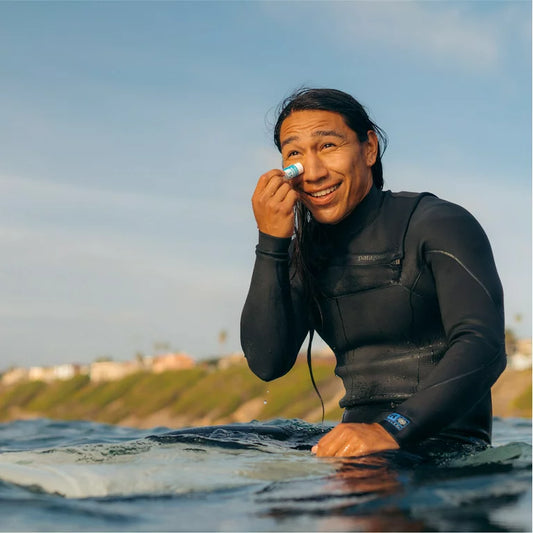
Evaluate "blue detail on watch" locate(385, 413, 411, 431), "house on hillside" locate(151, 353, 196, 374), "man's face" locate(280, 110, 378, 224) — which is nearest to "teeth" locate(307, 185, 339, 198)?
"man's face" locate(280, 110, 378, 224)

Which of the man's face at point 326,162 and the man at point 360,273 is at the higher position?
the man's face at point 326,162

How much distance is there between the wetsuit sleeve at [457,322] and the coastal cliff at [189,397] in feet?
222

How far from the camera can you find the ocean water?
3.03 m

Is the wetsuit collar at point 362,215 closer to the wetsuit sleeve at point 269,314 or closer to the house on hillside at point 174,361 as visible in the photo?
the wetsuit sleeve at point 269,314

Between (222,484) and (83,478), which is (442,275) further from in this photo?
(83,478)

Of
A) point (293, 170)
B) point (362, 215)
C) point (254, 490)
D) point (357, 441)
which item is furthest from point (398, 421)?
point (293, 170)

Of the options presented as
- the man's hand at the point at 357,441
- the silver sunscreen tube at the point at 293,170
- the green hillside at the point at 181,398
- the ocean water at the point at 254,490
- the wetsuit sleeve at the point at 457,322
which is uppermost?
the silver sunscreen tube at the point at 293,170

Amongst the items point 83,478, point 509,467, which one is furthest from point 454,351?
point 83,478

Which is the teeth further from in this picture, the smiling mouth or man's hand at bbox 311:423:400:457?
man's hand at bbox 311:423:400:457

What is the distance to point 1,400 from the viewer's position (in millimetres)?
107438

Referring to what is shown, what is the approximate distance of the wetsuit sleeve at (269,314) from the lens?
4629mm

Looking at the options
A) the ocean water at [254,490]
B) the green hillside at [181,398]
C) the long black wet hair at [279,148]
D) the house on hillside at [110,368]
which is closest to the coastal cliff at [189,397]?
the green hillside at [181,398]

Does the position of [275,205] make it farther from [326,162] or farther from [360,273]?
[360,273]

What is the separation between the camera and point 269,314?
4676 millimetres
